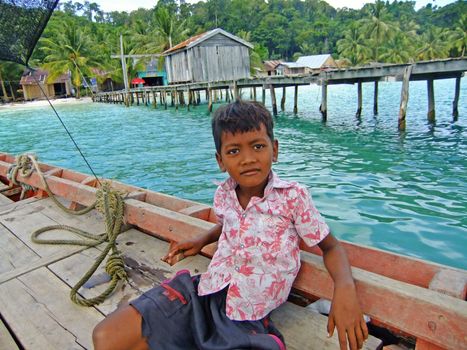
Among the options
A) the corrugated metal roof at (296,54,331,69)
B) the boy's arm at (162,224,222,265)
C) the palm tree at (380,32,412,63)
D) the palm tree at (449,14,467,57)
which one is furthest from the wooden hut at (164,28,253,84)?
the corrugated metal roof at (296,54,331,69)

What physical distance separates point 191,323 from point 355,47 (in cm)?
5512

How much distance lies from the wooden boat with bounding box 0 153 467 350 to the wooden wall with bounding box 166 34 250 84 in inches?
1028

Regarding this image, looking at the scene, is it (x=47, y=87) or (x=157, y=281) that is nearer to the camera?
(x=157, y=281)

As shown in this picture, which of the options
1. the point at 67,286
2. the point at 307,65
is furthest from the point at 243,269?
the point at 307,65

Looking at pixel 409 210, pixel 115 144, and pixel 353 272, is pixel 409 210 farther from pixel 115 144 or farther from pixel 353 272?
pixel 115 144

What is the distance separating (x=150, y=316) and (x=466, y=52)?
53.8 m

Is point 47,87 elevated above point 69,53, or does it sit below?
below

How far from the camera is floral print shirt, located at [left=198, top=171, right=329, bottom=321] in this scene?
1612 millimetres

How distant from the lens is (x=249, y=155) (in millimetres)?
1653

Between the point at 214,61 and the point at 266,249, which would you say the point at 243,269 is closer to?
the point at 266,249

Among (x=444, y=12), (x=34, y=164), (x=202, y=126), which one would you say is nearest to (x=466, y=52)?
(x=444, y=12)

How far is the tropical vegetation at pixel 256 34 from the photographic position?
38594 mm

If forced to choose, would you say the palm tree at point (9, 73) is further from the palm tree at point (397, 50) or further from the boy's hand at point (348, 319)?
the boy's hand at point (348, 319)

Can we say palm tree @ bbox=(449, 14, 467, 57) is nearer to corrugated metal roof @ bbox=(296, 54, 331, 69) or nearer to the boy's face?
corrugated metal roof @ bbox=(296, 54, 331, 69)
